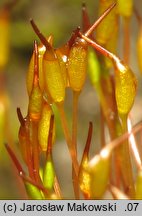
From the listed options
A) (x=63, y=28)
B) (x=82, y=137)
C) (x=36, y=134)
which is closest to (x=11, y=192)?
(x=82, y=137)

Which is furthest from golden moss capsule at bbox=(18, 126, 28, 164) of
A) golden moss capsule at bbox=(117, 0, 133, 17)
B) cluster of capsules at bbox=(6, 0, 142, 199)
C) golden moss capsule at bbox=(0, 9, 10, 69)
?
golden moss capsule at bbox=(117, 0, 133, 17)

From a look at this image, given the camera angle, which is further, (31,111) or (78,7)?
(78,7)

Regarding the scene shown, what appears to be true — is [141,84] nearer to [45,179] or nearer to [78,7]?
[78,7]

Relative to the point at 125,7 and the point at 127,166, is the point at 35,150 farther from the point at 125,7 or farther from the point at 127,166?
the point at 125,7

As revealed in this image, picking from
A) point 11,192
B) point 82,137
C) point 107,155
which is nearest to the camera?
point 107,155

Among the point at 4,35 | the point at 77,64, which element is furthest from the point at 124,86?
the point at 4,35

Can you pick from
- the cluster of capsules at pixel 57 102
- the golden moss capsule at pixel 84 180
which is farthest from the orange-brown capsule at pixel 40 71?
the golden moss capsule at pixel 84 180

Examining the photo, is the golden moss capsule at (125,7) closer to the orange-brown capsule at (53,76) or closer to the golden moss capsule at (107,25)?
the golden moss capsule at (107,25)

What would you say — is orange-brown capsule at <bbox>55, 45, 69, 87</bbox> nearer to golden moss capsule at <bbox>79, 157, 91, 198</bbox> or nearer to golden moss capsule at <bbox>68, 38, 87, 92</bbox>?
golden moss capsule at <bbox>68, 38, 87, 92</bbox>
